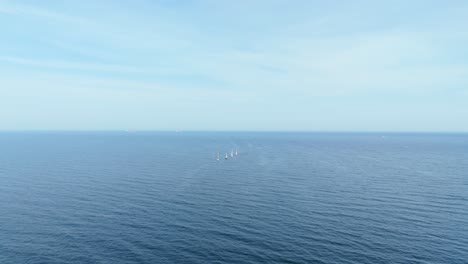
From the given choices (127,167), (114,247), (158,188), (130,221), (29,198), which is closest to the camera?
(114,247)

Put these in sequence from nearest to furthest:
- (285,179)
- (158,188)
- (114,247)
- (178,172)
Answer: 1. (114,247)
2. (158,188)
3. (285,179)
4. (178,172)

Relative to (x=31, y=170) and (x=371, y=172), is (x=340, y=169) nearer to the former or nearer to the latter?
(x=371, y=172)

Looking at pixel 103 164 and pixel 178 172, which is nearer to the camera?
pixel 178 172

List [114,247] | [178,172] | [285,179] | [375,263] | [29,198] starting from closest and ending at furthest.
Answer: [375,263]
[114,247]
[29,198]
[285,179]
[178,172]

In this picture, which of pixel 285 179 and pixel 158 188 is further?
pixel 285 179

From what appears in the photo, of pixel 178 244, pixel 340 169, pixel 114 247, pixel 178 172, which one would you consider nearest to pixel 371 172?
pixel 340 169

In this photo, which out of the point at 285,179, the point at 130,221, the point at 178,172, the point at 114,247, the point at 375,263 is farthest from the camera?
the point at 178,172

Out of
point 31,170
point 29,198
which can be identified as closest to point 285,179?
point 29,198

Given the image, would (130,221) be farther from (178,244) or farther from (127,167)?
(127,167)
